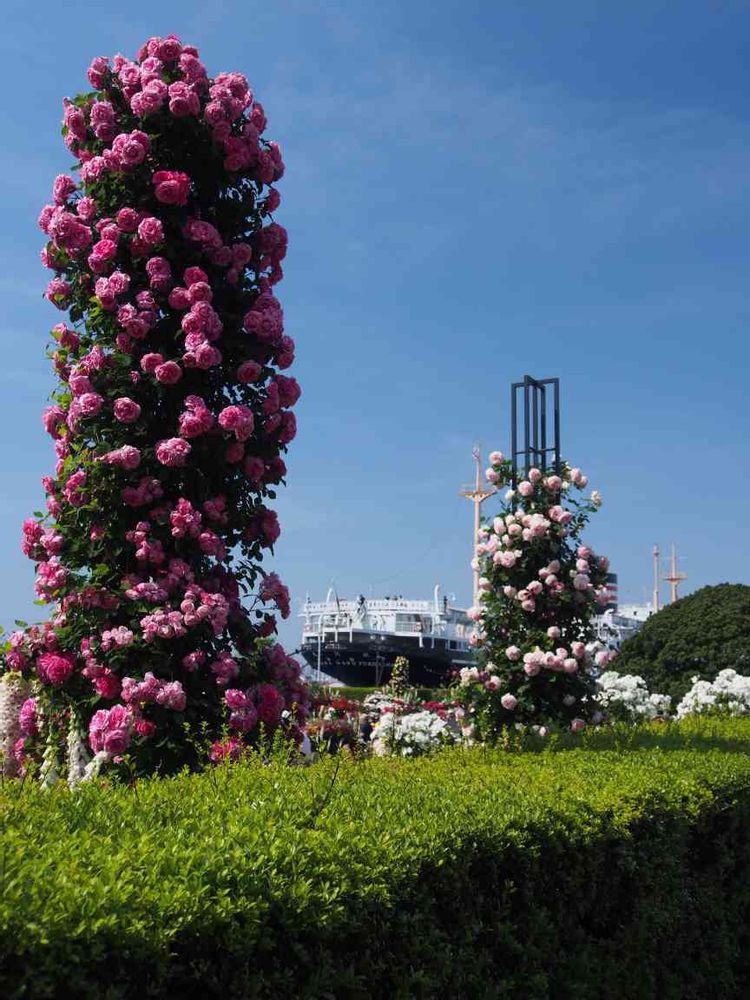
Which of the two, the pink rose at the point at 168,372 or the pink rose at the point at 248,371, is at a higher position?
the pink rose at the point at 248,371

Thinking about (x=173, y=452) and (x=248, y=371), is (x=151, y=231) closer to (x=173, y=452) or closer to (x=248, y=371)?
(x=248, y=371)

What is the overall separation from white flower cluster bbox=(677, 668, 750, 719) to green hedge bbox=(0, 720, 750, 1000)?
809 centimetres

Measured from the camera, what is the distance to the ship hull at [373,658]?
156 feet

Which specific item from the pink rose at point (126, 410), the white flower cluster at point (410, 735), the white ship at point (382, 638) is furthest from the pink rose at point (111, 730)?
the white ship at point (382, 638)

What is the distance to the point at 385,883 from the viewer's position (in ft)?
9.53

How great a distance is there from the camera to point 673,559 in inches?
3287

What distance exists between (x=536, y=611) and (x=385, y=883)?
285 inches

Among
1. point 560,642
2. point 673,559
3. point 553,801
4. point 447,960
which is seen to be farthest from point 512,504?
point 673,559

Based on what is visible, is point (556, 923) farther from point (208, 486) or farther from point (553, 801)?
point (208, 486)

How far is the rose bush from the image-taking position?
6.32m

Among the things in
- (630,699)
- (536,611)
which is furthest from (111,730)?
(630,699)

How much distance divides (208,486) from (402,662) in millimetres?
9610

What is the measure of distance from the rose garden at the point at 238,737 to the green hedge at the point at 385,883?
0.04ft

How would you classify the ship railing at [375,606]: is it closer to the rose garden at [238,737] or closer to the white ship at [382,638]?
the white ship at [382,638]
